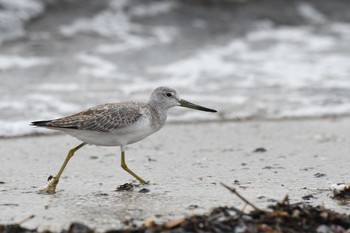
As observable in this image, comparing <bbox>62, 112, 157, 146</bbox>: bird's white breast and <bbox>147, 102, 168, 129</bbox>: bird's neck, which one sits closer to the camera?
<bbox>62, 112, 157, 146</bbox>: bird's white breast

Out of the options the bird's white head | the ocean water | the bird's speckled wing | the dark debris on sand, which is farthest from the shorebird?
the ocean water

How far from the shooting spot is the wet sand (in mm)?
4895

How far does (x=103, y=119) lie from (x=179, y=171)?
1014 millimetres

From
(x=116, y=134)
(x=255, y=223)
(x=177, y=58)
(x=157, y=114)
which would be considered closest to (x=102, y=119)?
(x=116, y=134)

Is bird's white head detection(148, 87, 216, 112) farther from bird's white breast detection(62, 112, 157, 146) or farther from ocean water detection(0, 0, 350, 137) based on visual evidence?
ocean water detection(0, 0, 350, 137)

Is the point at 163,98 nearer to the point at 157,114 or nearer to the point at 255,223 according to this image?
the point at 157,114

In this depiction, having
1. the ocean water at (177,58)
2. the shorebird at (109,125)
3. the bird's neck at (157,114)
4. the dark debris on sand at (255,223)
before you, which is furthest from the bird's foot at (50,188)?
the ocean water at (177,58)

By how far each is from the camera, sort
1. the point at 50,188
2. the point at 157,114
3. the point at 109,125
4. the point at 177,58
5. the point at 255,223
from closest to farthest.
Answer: the point at 255,223
the point at 50,188
the point at 109,125
the point at 157,114
the point at 177,58

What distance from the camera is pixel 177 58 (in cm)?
1188

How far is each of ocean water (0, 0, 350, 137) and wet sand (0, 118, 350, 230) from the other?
76cm

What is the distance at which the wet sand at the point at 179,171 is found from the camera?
4.89 meters

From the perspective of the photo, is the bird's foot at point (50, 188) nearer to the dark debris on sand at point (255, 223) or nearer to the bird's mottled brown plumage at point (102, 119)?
the bird's mottled brown plumage at point (102, 119)

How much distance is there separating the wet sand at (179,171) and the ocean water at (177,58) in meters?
0.76

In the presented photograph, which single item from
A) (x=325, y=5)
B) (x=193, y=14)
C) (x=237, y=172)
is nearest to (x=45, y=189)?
(x=237, y=172)
